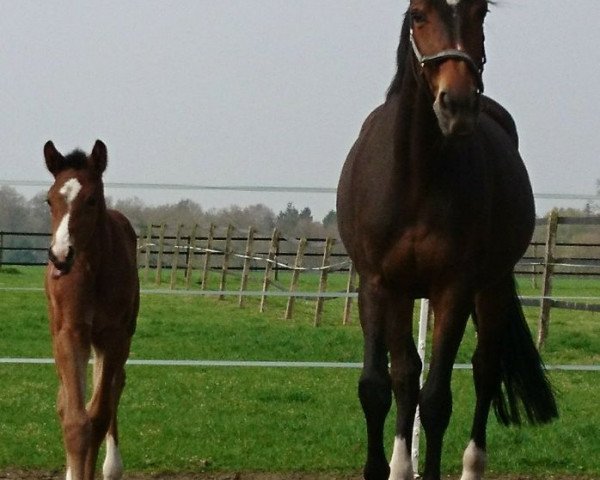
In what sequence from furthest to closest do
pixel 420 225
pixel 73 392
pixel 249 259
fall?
pixel 249 259
pixel 73 392
pixel 420 225

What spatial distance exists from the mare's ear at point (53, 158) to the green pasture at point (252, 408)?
1735 mm

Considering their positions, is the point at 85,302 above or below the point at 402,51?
below

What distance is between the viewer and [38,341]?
442 inches

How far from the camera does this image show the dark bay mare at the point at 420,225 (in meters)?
3.91

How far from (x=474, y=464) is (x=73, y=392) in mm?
1875

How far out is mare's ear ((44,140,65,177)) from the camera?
4797mm

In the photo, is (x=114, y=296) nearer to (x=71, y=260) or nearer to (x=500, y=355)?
(x=71, y=260)

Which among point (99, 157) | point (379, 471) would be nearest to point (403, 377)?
point (379, 471)

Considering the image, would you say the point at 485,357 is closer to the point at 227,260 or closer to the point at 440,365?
the point at 440,365

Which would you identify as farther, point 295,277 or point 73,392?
point 295,277

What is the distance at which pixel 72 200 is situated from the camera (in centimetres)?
469

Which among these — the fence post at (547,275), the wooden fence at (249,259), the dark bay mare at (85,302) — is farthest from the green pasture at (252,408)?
the wooden fence at (249,259)

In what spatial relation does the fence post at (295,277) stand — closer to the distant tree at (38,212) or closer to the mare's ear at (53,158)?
the distant tree at (38,212)

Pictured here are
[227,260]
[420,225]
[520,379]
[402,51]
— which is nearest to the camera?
[420,225]
